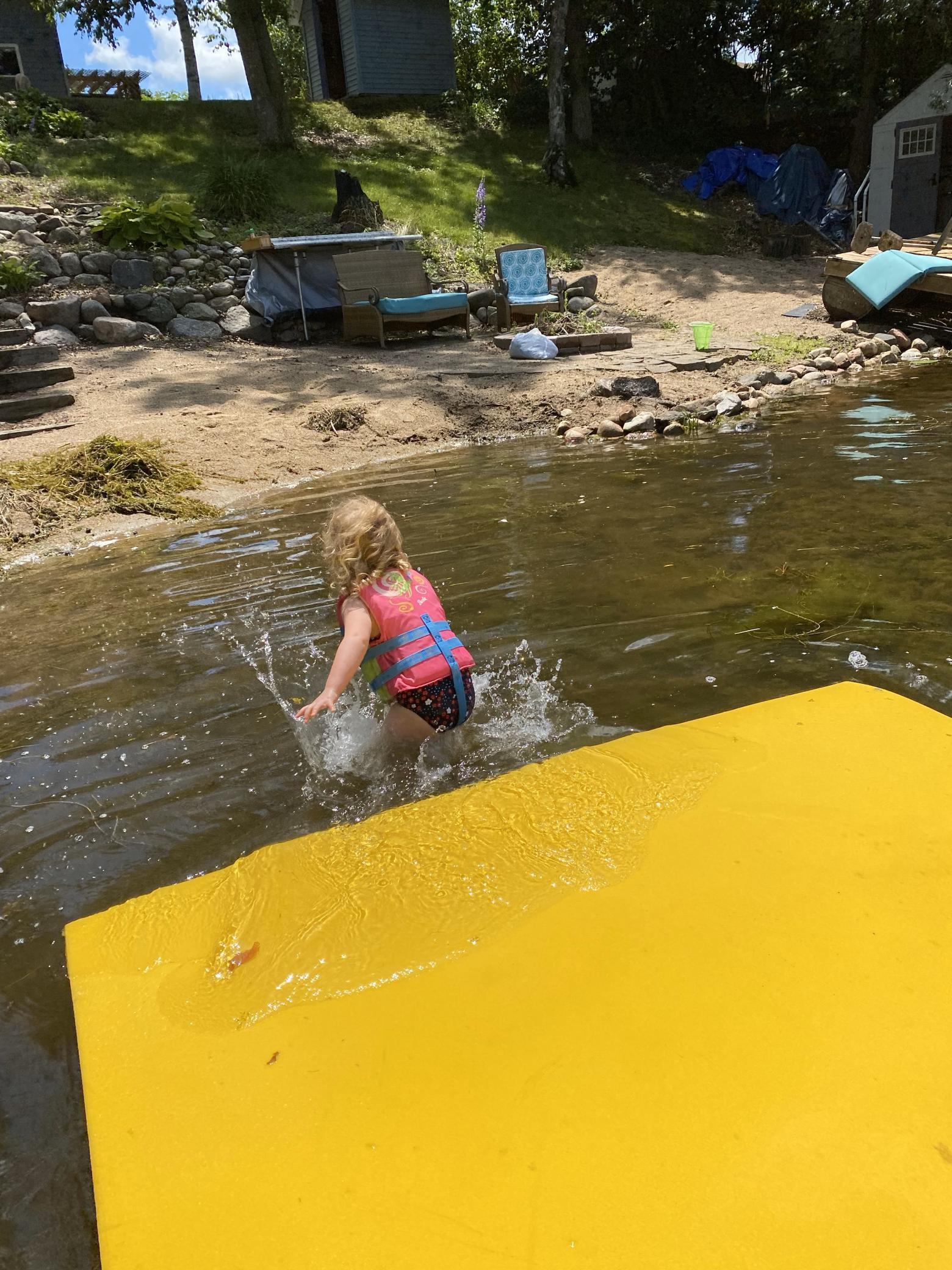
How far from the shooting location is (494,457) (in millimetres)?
8328

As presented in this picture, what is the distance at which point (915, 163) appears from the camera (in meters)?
19.5

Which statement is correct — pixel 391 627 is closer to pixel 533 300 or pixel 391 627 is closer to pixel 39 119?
pixel 533 300

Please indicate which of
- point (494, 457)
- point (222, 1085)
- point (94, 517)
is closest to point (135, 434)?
point (94, 517)

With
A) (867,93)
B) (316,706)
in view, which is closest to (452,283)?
(867,93)

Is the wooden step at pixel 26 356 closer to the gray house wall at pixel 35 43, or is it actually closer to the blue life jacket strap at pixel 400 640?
the blue life jacket strap at pixel 400 640

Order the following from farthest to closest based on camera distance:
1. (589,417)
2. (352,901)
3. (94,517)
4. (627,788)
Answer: (589,417) → (94,517) → (627,788) → (352,901)

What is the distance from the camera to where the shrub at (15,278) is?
12023 mm

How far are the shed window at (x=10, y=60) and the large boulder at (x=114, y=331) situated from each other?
18.2m

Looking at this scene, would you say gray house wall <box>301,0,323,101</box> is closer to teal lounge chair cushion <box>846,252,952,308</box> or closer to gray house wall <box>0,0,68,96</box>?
gray house wall <box>0,0,68,96</box>

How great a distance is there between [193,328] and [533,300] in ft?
16.4

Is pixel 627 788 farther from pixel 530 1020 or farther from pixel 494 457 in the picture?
pixel 494 457

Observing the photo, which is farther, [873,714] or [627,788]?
[873,714]

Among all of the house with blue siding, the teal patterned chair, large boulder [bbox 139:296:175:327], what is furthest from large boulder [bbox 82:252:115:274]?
the house with blue siding

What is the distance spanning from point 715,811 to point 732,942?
1.96ft
